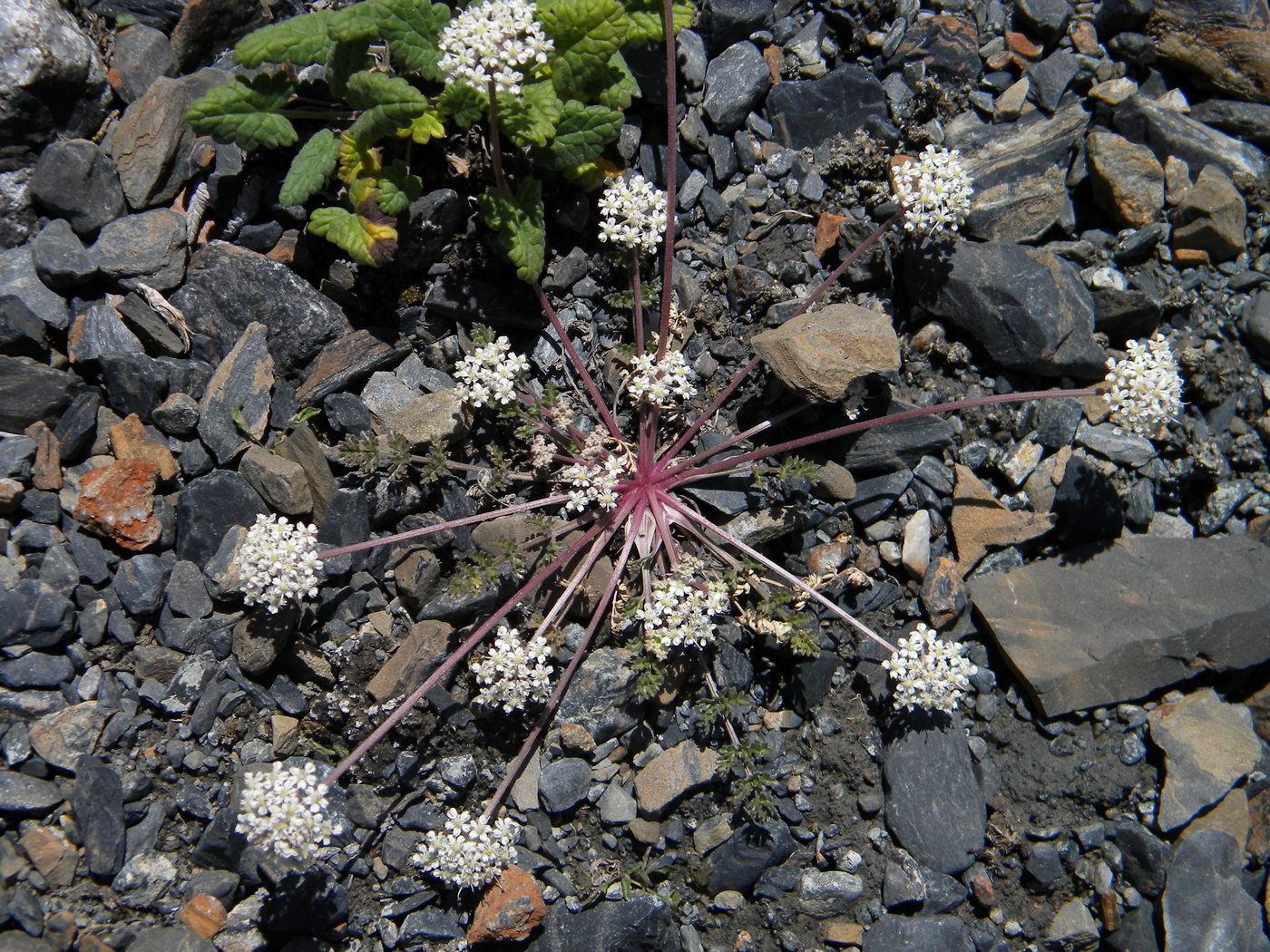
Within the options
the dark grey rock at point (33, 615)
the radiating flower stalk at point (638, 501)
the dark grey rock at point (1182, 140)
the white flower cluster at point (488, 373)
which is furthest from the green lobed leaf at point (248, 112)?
the dark grey rock at point (1182, 140)

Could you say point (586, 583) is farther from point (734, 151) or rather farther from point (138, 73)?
point (138, 73)

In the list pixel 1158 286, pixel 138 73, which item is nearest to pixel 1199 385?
pixel 1158 286

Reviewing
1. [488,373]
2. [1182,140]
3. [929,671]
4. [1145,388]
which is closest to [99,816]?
[488,373]

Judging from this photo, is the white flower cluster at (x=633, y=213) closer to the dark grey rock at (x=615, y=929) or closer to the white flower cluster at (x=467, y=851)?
the white flower cluster at (x=467, y=851)

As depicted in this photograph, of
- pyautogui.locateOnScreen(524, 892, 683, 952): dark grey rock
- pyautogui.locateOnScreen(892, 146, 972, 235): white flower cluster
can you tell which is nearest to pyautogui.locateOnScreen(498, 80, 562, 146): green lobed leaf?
pyautogui.locateOnScreen(892, 146, 972, 235): white flower cluster

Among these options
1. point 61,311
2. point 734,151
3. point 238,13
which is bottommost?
point 61,311

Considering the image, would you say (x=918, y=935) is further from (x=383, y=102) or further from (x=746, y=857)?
(x=383, y=102)
